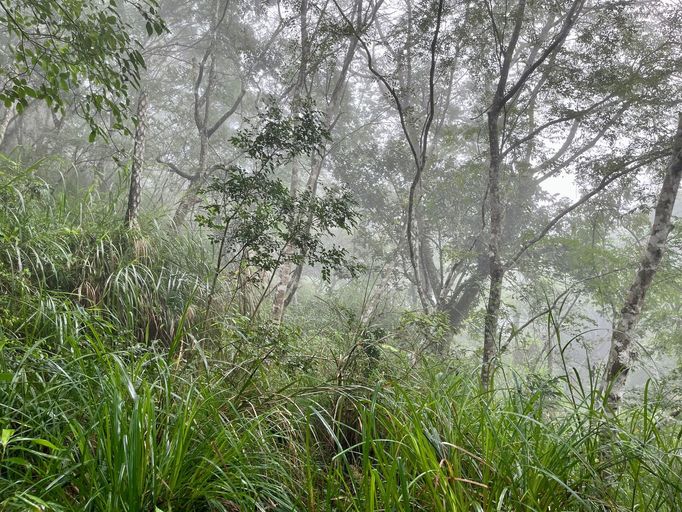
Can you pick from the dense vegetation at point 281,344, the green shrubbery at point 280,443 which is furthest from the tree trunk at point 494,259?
the green shrubbery at point 280,443

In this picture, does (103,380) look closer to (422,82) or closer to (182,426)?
(182,426)

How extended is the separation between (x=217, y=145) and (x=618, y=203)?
1144 cm

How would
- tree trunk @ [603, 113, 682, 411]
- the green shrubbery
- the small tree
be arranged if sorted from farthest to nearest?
tree trunk @ [603, 113, 682, 411], the small tree, the green shrubbery

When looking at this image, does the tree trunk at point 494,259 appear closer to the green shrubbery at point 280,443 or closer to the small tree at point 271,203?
the small tree at point 271,203

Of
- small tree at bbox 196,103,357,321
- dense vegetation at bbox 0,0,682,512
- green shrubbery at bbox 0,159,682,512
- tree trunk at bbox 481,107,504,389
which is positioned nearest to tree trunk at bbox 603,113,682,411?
dense vegetation at bbox 0,0,682,512

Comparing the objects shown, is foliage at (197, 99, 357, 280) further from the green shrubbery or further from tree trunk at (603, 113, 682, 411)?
tree trunk at (603, 113, 682, 411)

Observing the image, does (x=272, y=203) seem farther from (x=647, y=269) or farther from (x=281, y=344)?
(x=647, y=269)

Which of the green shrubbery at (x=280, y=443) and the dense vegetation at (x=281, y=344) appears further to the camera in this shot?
the dense vegetation at (x=281, y=344)

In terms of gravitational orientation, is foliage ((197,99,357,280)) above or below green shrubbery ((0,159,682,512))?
above

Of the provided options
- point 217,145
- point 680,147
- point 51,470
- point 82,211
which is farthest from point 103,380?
point 217,145

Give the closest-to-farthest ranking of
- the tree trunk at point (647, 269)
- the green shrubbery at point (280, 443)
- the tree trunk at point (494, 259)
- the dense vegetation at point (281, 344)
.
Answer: the green shrubbery at point (280, 443)
the dense vegetation at point (281, 344)
the tree trunk at point (647, 269)
the tree trunk at point (494, 259)

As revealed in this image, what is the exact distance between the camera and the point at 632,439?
170 centimetres

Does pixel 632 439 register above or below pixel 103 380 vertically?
above

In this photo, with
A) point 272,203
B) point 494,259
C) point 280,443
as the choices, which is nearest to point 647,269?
point 494,259
